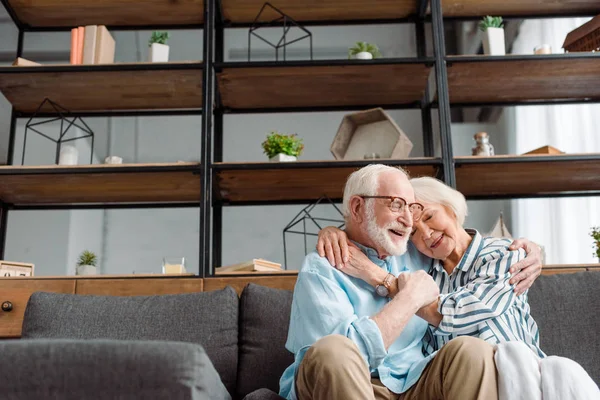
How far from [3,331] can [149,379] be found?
195 centimetres

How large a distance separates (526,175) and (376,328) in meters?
1.78

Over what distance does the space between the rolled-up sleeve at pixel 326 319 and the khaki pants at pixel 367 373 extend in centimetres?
15

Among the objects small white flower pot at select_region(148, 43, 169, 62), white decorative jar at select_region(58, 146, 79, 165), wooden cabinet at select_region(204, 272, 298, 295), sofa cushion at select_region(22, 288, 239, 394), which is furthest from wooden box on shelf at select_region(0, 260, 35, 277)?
small white flower pot at select_region(148, 43, 169, 62)

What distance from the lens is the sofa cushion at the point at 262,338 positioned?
2271 mm

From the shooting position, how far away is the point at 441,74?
3180 mm

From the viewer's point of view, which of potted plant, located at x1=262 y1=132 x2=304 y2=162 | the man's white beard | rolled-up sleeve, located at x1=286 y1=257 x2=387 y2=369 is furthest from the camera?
potted plant, located at x1=262 y1=132 x2=304 y2=162

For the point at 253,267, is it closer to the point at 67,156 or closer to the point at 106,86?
the point at 67,156

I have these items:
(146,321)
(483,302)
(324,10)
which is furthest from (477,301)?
(324,10)

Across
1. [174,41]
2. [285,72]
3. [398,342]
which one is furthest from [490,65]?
[174,41]

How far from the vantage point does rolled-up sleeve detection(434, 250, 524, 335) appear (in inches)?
75.3

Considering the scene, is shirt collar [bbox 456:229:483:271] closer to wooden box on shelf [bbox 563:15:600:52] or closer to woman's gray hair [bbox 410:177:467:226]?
woman's gray hair [bbox 410:177:467:226]

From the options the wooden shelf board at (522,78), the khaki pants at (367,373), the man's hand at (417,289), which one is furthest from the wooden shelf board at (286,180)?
the khaki pants at (367,373)

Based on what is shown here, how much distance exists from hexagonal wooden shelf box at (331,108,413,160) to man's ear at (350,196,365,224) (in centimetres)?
113

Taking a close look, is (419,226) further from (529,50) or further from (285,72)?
(529,50)
